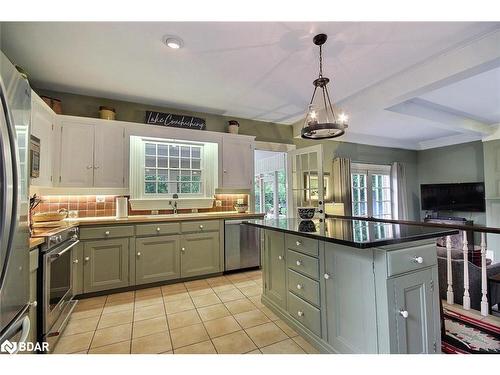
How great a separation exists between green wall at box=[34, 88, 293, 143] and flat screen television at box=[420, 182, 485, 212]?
4167mm

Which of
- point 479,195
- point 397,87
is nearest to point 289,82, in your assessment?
point 397,87

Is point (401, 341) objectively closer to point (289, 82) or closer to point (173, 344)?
point (173, 344)

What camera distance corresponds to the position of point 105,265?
112 inches

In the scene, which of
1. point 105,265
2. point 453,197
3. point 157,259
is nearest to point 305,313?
point 157,259

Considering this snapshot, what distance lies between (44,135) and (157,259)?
6.26 ft


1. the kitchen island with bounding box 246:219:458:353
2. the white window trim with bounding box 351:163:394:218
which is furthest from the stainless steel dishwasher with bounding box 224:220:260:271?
the white window trim with bounding box 351:163:394:218

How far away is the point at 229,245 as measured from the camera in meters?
3.62

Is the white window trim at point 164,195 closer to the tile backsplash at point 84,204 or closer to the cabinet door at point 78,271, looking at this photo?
the tile backsplash at point 84,204

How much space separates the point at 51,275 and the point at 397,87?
4.06m

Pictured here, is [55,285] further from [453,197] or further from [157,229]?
[453,197]

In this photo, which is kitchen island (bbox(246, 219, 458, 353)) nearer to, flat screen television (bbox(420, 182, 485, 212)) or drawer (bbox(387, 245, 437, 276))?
drawer (bbox(387, 245, 437, 276))

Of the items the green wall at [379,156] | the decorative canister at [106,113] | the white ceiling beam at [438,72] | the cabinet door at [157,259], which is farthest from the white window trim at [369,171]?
the decorative canister at [106,113]

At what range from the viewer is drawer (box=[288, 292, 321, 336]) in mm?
1814

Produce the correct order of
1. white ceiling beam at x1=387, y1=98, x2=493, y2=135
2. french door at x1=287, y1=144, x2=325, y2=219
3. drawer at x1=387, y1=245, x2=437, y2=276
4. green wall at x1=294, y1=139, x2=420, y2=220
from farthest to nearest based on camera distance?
green wall at x1=294, y1=139, x2=420, y2=220
french door at x1=287, y1=144, x2=325, y2=219
white ceiling beam at x1=387, y1=98, x2=493, y2=135
drawer at x1=387, y1=245, x2=437, y2=276
